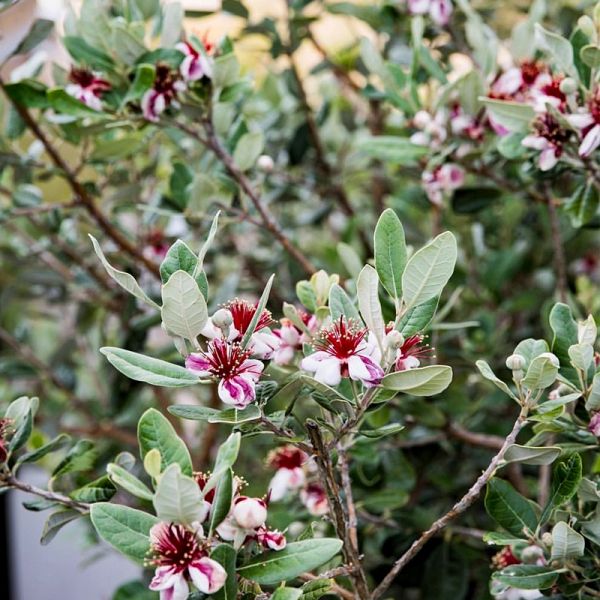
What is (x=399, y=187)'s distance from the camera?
58.7 inches

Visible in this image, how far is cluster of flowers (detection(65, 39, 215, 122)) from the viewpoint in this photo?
838mm

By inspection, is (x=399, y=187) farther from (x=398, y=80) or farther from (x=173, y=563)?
(x=173, y=563)

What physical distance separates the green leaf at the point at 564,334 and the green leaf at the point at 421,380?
17cm

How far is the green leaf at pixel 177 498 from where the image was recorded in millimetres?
475

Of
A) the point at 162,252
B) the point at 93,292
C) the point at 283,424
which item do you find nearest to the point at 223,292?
the point at 162,252

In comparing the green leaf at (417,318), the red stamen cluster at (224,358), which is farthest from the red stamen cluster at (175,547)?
the green leaf at (417,318)

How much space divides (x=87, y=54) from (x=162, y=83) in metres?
0.09

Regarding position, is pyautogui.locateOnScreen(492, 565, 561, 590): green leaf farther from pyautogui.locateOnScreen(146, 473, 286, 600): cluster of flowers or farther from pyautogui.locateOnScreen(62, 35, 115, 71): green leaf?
pyautogui.locateOnScreen(62, 35, 115, 71): green leaf

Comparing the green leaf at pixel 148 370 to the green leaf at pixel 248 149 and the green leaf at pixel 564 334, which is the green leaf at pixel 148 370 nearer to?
the green leaf at pixel 564 334

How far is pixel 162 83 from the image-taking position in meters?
0.85

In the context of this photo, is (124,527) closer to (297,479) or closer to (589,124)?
(297,479)

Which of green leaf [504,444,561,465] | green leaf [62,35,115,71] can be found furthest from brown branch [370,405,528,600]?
green leaf [62,35,115,71]

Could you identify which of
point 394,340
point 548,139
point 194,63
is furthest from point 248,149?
point 394,340

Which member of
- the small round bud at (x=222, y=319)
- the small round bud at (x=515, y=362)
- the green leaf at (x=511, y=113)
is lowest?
the small round bud at (x=515, y=362)
